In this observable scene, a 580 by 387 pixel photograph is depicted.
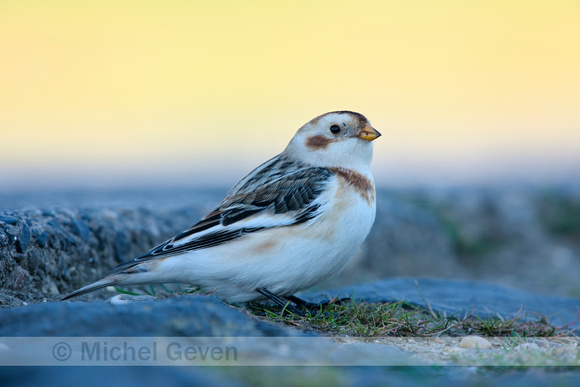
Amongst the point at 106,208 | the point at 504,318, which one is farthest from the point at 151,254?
the point at 504,318

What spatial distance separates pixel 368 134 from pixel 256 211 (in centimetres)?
103

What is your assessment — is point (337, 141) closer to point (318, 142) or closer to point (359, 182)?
point (318, 142)

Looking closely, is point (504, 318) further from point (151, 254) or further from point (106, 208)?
point (106, 208)

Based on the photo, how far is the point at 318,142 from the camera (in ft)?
14.4

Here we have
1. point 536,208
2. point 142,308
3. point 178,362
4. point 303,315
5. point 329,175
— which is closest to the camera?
point 178,362

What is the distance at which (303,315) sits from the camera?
361cm

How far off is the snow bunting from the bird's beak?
434 mm

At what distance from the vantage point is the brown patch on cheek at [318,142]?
14.4 ft

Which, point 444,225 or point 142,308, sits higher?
point 142,308

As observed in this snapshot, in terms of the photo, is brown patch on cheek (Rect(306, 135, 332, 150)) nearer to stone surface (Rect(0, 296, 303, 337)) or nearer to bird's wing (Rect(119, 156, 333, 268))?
bird's wing (Rect(119, 156, 333, 268))

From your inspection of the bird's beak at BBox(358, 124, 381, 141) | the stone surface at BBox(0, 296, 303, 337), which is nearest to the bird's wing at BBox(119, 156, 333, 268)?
the bird's beak at BBox(358, 124, 381, 141)

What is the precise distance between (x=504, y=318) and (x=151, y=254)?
2.22m

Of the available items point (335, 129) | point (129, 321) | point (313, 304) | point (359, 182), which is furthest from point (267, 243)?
point (129, 321)

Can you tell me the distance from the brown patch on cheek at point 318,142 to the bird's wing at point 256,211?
329 millimetres
